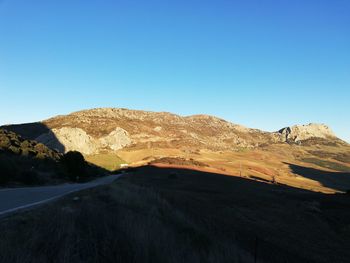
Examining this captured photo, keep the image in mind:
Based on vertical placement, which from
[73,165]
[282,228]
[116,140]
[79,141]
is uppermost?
[116,140]

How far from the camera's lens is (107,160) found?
108 meters

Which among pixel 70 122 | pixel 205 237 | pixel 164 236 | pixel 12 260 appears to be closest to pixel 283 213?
pixel 205 237

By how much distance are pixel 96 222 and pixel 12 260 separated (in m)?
3.07

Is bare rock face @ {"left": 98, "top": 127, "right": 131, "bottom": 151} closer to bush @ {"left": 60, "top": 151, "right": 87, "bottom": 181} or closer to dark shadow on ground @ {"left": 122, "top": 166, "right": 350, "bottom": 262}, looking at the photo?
bush @ {"left": 60, "top": 151, "right": 87, "bottom": 181}

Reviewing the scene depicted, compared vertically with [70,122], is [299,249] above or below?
below

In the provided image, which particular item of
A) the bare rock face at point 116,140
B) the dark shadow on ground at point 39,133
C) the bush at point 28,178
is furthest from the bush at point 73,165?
the bare rock face at point 116,140

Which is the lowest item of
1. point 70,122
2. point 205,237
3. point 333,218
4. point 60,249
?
point 333,218

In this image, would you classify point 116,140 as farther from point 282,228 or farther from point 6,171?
point 282,228

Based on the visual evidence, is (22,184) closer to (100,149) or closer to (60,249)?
(60,249)

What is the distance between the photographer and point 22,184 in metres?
27.5

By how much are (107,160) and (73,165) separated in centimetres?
6221

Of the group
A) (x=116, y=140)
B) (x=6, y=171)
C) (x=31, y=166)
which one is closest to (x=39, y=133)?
(x=116, y=140)

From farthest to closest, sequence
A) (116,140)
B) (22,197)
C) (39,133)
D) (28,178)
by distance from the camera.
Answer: (116,140)
(39,133)
(28,178)
(22,197)

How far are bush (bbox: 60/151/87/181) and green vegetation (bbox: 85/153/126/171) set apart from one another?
152ft
